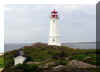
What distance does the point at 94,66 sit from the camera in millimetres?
14375

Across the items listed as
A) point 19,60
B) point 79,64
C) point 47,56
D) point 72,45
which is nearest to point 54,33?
point 72,45

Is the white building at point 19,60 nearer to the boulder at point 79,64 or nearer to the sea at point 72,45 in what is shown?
the sea at point 72,45

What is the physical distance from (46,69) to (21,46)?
2.63m

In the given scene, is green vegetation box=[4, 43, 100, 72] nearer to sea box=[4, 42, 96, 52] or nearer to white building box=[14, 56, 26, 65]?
white building box=[14, 56, 26, 65]

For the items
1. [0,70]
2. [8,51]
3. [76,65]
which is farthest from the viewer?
[8,51]

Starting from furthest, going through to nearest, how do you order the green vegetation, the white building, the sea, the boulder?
the sea
the white building
the green vegetation
the boulder

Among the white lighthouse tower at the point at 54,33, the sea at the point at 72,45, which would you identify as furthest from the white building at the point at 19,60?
the white lighthouse tower at the point at 54,33

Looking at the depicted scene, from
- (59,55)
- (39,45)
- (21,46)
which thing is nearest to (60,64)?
(59,55)

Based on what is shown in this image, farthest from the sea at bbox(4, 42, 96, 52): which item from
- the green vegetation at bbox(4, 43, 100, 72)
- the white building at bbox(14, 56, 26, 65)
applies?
the white building at bbox(14, 56, 26, 65)

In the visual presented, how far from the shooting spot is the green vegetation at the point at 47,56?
14562 mm

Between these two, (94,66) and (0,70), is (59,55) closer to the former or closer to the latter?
(94,66)

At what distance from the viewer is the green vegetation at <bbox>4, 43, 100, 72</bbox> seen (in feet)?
47.8

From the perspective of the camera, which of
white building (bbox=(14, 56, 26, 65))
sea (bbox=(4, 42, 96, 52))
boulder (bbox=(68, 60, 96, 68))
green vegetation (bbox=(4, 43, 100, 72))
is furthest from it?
sea (bbox=(4, 42, 96, 52))

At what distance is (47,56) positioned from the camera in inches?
595
